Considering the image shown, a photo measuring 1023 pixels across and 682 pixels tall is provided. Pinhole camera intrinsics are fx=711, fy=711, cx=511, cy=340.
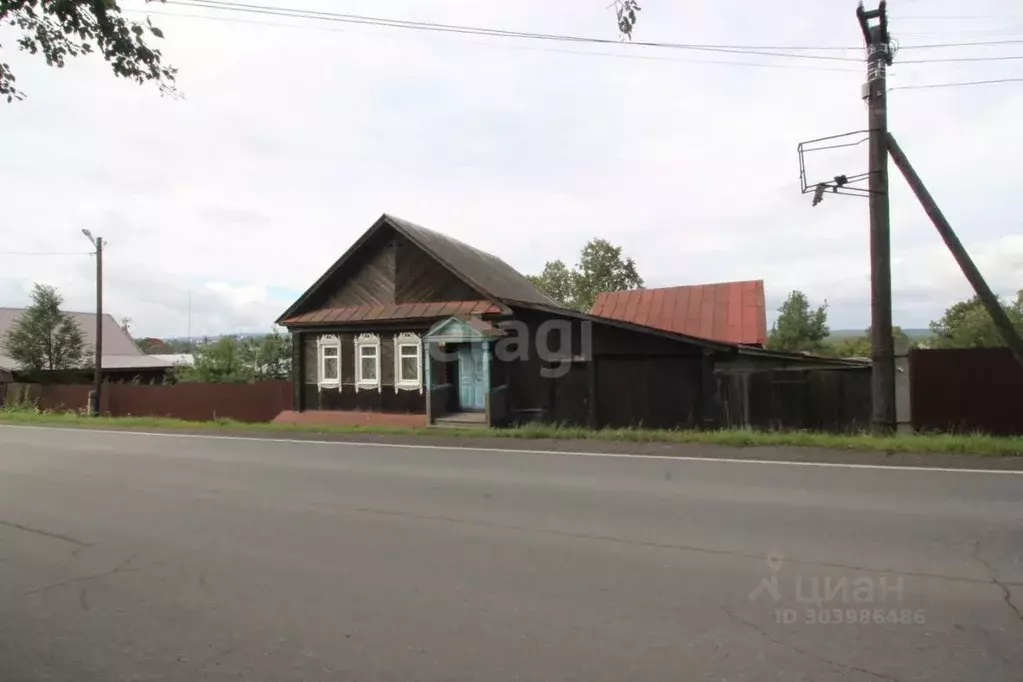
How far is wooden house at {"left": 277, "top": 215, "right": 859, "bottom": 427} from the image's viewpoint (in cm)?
Answer: 1661

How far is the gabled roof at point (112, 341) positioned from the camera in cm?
4103

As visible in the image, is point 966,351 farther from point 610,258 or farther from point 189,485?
point 610,258

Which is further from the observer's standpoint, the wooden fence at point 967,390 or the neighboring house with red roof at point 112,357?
the neighboring house with red roof at point 112,357

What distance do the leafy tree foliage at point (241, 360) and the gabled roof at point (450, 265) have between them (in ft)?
40.8

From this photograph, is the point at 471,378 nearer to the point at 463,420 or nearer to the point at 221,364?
the point at 463,420

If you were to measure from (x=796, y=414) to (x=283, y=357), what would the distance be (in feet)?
85.7

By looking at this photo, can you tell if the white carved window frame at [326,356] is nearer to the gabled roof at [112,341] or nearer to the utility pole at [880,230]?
the utility pole at [880,230]

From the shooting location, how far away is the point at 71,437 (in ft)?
56.8

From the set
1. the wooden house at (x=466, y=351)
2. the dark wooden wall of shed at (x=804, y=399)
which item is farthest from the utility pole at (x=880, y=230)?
the wooden house at (x=466, y=351)

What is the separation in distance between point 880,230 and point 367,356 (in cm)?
1386

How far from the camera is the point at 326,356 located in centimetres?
2170

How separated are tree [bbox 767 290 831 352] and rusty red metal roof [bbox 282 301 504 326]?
136ft

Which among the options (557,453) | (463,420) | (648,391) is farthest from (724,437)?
(463,420)

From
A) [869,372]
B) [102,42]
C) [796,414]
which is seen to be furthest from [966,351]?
[102,42]
